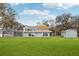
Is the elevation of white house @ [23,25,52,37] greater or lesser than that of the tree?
lesser

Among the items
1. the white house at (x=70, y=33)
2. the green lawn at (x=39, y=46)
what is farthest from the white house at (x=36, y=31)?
the white house at (x=70, y=33)

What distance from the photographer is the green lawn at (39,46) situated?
5.10 meters

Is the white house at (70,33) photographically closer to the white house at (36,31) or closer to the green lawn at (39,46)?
the green lawn at (39,46)

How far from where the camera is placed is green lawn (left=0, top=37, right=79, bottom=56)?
5.10 meters

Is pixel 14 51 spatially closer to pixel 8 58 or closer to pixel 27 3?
pixel 8 58

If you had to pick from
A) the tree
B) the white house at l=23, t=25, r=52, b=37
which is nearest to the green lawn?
the white house at l=23, t=25, r=52, b=37

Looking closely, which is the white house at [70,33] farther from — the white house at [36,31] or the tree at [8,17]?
the tree at [8,17]

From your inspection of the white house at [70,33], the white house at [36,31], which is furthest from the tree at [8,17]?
the white house at [70,33]

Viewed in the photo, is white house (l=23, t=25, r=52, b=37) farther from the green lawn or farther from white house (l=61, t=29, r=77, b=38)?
white house (l=61, t=29, r=77, b=38)

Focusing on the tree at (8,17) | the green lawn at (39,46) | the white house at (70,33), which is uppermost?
the tree at (8,17)

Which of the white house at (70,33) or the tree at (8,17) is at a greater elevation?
the tree at (8,17)

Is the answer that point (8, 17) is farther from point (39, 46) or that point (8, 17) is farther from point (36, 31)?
point (39, 46)

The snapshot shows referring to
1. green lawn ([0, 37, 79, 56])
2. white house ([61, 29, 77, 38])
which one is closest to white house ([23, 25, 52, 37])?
green lawn ([0, 37, 79, 56])

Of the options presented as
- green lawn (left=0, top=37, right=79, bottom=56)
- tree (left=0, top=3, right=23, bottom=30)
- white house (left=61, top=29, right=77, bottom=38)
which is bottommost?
green lawn (left=0, top=37, right=79, bottom=56)
